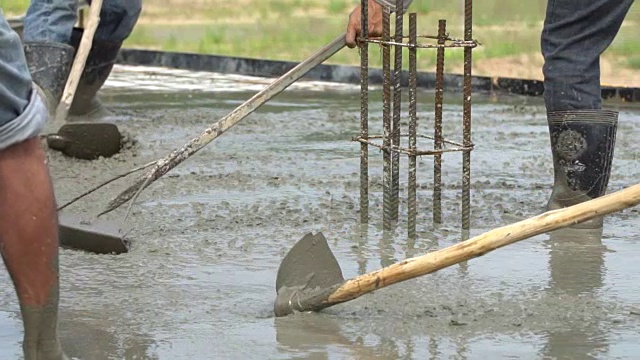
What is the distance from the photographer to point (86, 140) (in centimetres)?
534

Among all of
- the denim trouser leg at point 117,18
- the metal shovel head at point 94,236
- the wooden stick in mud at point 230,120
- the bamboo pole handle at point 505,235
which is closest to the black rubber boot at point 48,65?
the denim trouser leg at point 117,18

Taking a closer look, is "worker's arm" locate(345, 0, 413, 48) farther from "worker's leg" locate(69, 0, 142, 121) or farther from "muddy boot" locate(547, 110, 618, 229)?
"worker's leg" locate(69, 0, 142, 121)

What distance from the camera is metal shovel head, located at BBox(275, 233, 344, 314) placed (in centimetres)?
321

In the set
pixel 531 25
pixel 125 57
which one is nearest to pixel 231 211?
pixel 125 57

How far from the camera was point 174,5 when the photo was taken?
598 inches

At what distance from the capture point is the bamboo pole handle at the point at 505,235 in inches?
110

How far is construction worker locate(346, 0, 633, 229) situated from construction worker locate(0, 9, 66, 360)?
1748 millimetres

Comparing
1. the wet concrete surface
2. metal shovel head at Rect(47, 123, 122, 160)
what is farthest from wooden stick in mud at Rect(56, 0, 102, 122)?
the wet concrete surface

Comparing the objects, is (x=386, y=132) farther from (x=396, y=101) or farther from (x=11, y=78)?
(x=11, y=78)

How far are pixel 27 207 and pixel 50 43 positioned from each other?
10.1ft

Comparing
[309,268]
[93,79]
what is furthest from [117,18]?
[309,268]

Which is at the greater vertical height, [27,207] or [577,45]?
[577,45]

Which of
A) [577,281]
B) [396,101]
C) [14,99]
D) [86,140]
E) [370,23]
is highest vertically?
[370,23]

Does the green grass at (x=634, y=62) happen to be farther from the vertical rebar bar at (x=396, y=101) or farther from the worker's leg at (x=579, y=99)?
the vertical rebar bar at (x=396, y=101)
